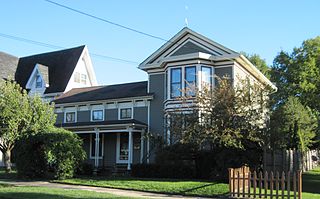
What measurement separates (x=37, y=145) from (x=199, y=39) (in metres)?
13.3

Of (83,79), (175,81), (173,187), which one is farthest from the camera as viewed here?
(83,79)

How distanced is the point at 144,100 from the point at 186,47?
16.5 ft

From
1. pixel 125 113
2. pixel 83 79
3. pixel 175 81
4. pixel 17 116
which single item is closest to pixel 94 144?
pixel 125 113

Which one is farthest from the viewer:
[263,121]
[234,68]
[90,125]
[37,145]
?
[90,125]

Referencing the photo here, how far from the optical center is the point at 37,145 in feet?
82.2

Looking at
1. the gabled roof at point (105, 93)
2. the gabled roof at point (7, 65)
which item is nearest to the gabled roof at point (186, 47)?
the gabled roof at point (105, 93)

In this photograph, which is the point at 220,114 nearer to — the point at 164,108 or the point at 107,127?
the point at 164,108

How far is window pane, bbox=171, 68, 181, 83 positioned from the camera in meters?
29.2

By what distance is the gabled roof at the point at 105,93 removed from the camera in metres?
32.4

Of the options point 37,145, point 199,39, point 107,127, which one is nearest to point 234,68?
point 199,39

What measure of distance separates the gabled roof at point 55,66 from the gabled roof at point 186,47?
10869mm

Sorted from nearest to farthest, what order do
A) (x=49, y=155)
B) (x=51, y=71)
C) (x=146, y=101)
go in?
(x=49, y=155)
(x=146, y=101)
(x=51, y=71)

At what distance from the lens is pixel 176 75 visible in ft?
96.2

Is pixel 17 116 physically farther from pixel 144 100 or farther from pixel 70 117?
pixel 144 100
